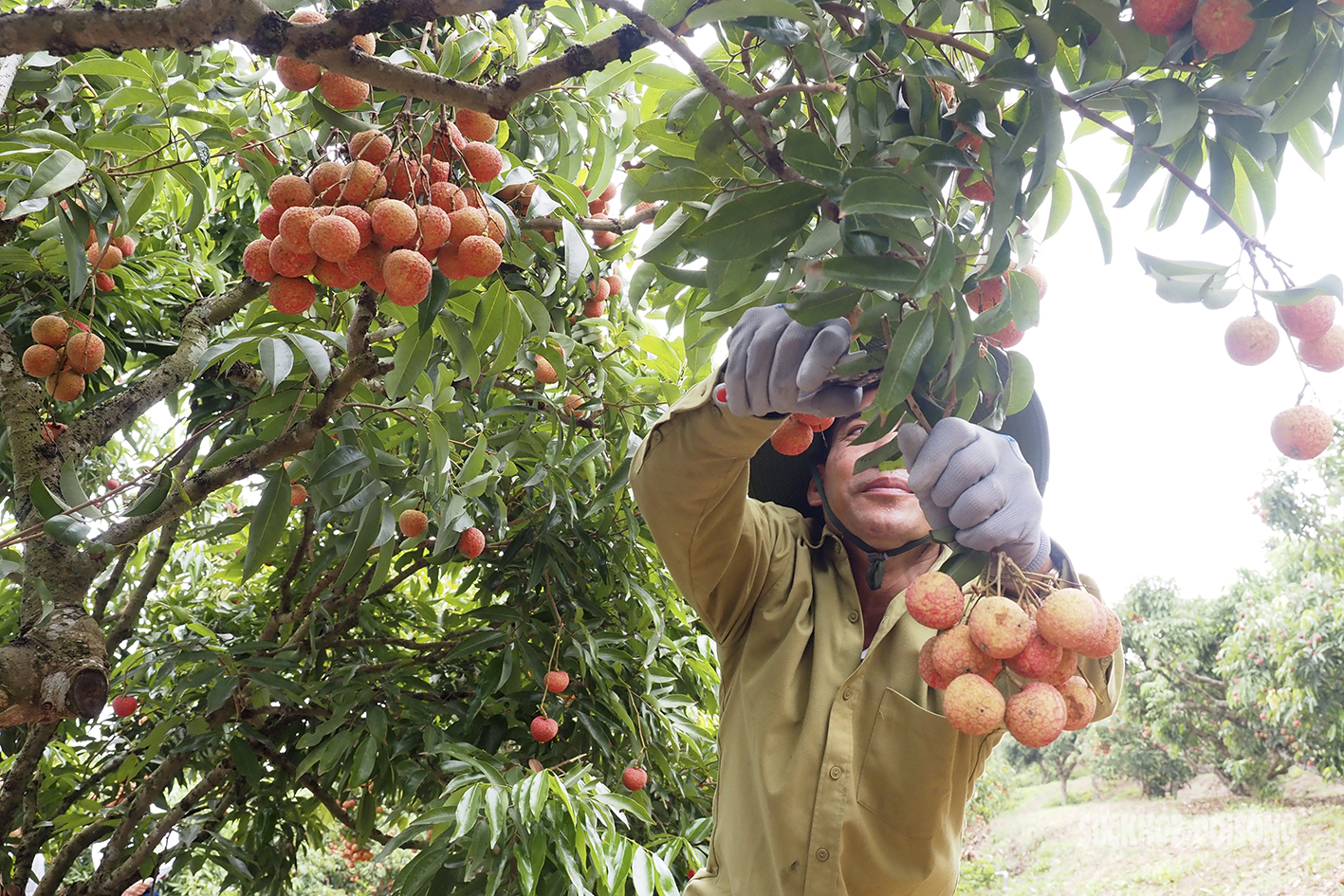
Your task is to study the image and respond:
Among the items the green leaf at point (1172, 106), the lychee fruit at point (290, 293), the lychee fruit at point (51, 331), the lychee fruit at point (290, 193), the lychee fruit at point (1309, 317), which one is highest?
the green leaf at point (1172, 106)

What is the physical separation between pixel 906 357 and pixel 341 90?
2.41ft

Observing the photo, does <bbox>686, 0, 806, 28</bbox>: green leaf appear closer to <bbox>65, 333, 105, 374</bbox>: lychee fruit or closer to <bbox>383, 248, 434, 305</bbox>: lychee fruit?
<bbox>383, 248, 434, 305</bbox>: lychee fruit

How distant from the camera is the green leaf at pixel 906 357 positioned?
0.78 metres

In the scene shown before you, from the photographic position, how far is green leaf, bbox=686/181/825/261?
0.84 m

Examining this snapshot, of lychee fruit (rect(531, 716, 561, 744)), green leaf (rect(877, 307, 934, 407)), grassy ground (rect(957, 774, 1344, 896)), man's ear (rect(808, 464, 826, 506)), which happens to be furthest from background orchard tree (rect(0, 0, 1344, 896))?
grassy ground (rect(957, 774, 1344, 896))

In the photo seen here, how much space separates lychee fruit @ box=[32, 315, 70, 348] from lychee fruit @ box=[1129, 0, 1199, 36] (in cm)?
201

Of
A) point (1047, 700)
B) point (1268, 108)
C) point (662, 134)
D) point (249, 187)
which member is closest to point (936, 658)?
point (1047, 700)

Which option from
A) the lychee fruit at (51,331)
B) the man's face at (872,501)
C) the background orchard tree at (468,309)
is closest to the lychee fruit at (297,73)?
the background orchard tree at (468,309)

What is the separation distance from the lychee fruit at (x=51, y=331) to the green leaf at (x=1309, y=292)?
6.88 ft

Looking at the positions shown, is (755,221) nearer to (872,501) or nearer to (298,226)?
(298,226)

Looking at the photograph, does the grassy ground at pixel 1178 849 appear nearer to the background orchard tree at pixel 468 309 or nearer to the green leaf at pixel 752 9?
the background orchard tree at pixel 468 309

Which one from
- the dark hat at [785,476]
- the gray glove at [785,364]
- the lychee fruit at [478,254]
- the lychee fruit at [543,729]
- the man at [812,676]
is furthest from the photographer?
the lychee fruit at [543,729]

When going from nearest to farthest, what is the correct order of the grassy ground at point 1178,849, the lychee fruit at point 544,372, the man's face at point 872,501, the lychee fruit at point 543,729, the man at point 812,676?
1. the man at point 812,676
2. the man's face at point 872,501
3. the lychee fruit at point 544,372
4. the lychee fruit at point 543,729
5. the grassy ground at point 1178,849

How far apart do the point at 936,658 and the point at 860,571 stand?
3.15ft
